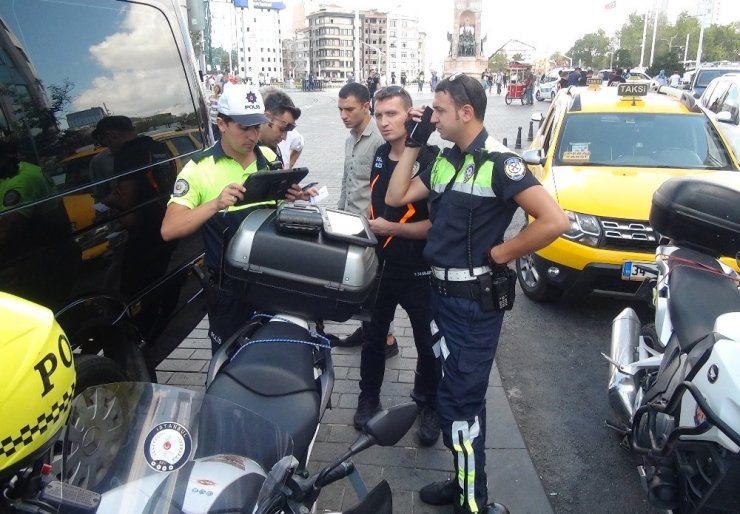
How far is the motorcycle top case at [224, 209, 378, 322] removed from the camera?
2.50m

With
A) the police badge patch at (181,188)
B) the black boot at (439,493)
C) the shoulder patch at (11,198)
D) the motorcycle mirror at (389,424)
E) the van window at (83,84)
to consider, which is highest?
the van window at (83,84)

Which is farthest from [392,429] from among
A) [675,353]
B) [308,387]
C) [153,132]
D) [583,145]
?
[583,145]

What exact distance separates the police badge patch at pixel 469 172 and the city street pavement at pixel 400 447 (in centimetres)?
157

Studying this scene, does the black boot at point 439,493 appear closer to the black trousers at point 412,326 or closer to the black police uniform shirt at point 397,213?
the black trousers at point 412,326

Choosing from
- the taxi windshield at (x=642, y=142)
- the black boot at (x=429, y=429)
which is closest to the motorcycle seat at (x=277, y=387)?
the black boot at (x=429, y=429)

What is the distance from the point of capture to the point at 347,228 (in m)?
2.67

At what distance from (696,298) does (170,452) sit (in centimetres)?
242

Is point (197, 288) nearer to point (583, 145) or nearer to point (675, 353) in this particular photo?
point (675, 353)

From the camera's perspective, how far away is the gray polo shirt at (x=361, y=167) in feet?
14.0

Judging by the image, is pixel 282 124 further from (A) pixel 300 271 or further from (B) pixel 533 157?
(A) pixel 300 271

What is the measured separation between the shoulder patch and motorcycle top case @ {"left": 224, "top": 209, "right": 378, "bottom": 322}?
0.79m

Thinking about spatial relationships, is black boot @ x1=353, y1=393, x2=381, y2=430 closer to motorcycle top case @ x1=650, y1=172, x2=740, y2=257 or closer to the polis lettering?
motorcycle top case @ x1=650, y1=172, x2=740, y2=257

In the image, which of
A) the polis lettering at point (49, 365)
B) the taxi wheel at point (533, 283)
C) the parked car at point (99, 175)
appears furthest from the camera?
the taxi wheel at point (533, 283)

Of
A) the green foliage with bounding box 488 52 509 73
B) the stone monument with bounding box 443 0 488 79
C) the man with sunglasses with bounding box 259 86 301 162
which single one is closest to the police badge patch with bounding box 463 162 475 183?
the man with sunglasses with bounding box 259 86 301 162
